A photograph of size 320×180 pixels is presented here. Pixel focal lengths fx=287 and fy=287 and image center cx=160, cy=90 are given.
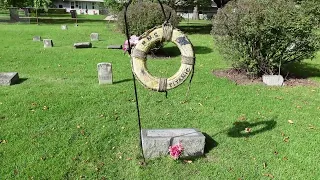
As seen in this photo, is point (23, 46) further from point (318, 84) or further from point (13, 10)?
point (13, 10)

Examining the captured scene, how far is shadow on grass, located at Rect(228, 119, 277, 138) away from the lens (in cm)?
548

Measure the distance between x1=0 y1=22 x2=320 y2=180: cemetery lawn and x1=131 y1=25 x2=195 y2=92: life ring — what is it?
4.36 feet

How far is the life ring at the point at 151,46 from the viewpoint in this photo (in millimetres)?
4125

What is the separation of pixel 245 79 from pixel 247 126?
371cm

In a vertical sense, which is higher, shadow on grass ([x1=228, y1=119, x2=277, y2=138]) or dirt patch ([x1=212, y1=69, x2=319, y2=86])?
dirt patch ([x1=212, y1=69, x2=319, y2=86])

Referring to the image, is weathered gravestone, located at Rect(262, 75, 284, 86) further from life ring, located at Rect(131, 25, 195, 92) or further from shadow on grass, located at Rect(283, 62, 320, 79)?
life ring, located at Rect(131, 25, 195, 92)

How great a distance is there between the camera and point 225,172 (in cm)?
443

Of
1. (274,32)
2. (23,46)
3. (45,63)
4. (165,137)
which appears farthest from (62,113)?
(23,46)

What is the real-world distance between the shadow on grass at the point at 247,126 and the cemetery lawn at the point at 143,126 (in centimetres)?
2

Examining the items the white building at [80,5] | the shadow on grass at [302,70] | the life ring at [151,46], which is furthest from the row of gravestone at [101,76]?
the white building at [80,5]

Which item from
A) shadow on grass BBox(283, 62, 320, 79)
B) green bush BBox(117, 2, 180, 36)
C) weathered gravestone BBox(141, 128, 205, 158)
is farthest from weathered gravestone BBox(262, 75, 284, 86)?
green bush BBox(117, 2, 180, 36)

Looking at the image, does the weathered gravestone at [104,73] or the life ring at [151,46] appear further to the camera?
the weathered gravestone at [104,73]

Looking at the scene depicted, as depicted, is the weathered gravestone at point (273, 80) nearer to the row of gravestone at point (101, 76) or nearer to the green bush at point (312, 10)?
the green bush at point (312, 10)

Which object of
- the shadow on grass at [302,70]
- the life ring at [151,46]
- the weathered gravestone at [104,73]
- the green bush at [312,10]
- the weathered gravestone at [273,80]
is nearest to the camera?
the life ring at [151,46]
